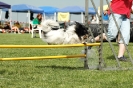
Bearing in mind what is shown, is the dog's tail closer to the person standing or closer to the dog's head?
the dog's head

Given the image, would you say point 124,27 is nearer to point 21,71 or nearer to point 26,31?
point 21,71

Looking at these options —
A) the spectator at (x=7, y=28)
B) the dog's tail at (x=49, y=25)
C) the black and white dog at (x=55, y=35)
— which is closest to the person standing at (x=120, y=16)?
the black and white dog at (x=55, y=35)

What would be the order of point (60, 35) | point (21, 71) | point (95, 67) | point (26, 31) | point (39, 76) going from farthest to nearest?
point (26, 31) < point (60, 35) < point (95, 67) < point (21, 71) < point (39, 76)

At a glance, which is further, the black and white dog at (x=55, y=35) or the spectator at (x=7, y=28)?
the spectator at (x=7, y=28)

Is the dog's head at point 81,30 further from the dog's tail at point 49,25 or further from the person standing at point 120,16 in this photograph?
the dog's tail at point 49,25

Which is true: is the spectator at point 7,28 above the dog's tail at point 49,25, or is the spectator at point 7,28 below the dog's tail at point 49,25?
below

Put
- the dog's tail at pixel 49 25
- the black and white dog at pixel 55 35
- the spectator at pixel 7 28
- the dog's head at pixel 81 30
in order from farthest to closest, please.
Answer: the spectator at pixel 7 28
the dog's tail at pixel 49 25
the black and white dog at pixel 55 35
the dog's head at pixel 81 30

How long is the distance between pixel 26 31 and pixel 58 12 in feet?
Result: 14.3

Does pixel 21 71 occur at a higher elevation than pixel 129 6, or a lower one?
lower

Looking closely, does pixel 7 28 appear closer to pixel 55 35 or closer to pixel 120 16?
pixel 55 35

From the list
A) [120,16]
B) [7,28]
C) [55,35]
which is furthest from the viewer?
[7,28]

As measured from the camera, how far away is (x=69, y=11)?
36.7 meters

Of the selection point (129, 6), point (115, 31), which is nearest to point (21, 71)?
point (115, 31)

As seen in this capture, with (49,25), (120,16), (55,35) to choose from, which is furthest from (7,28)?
(120,16)
